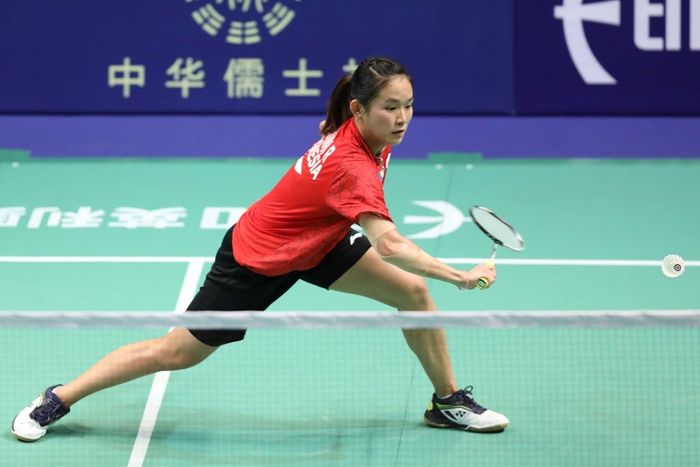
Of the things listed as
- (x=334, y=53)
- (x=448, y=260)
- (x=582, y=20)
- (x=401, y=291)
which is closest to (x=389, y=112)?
(x=401, y=291)

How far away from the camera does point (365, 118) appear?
221 inches

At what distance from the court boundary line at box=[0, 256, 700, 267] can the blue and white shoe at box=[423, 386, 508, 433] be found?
225cm

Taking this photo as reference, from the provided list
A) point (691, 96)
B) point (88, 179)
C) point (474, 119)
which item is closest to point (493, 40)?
point (474, 119)

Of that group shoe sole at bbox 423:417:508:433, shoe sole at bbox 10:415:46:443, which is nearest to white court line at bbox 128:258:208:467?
shoe sole at bbox 10:415:46:443

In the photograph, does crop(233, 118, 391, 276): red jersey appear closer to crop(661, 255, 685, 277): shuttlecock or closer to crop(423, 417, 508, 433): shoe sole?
crop(423, 417, 508, 433): shoe sole

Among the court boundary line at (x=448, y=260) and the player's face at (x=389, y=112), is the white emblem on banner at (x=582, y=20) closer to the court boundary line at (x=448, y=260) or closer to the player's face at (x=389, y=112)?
the court boundary line at (x=448, y=260)

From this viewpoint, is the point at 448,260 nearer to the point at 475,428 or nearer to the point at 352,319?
the point at 475,428

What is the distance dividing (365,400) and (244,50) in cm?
440

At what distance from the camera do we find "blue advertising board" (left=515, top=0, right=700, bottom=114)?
10.1 metres

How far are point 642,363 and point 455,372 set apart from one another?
2.85ft

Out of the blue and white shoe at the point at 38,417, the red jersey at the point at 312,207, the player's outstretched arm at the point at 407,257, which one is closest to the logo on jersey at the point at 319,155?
the red jersey at the point at 312,207

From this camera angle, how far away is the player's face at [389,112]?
5520 mm

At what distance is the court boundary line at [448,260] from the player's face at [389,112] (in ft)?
9.36

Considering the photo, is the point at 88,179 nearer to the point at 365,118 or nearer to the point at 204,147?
the point at 204,147
